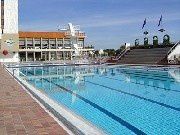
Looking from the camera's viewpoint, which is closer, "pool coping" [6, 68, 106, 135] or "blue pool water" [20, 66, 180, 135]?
"pool coping" [6, 68, 106, 135]

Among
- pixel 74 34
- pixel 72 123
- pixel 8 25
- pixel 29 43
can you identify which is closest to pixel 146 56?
pixel 8 25

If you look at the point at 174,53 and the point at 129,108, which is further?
the point at 174,53

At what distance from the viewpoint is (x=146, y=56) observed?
97.4ft

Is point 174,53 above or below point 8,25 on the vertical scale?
below

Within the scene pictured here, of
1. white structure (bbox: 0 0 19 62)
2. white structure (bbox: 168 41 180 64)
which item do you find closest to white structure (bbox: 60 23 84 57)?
white structure (bbox: 0 0 19 62)

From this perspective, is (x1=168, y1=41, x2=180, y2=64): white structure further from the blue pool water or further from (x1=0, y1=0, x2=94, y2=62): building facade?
(x1=0, y1=0, x2=94, y2=62): building facade

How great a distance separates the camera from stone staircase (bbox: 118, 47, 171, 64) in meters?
27.4

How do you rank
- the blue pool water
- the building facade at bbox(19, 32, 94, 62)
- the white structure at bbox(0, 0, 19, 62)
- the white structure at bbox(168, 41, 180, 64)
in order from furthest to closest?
the building facade at bbox(19, 32, 94, 62) → the white structure at bbox(0, 0, 19, 62) → the white structure at bbox(168, 41, 180, 64) → the blue pool water

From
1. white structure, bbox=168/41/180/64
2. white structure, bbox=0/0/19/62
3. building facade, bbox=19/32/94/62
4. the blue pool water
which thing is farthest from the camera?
building facade, bbox=19/32/94/62

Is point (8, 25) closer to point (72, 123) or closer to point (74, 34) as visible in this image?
point (74, 34)

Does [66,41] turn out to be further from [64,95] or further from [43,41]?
[64,95]

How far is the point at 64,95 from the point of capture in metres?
10.8

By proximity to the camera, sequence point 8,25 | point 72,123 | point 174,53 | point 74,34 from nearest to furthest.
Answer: point 72,123 → point 174,53 → point 8,25 → point 74,34

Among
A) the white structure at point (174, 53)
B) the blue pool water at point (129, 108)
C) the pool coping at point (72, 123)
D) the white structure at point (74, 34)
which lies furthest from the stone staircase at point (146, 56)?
the pool coping at point (72, 123)
